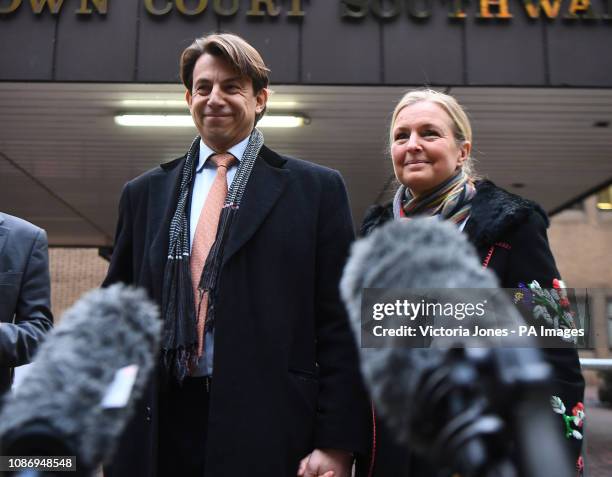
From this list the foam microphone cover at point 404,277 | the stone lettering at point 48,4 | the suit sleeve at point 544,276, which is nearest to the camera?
the foam microphone cover at point 404,277

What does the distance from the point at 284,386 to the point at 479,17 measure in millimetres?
5849

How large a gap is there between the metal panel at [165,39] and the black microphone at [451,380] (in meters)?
6.34

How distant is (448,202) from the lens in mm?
2166

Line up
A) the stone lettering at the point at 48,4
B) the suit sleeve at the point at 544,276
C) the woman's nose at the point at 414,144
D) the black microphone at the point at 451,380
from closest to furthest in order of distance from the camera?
the black microphone at the point at 451,380
the suit sleeve at the point at 544,276
the woman's nose at the point at 414,144
the stone lettering at the point at 48,4

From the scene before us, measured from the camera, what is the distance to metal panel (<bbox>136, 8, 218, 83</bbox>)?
264 inches

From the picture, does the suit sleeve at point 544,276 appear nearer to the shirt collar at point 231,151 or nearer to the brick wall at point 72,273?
the shirt collar at point 231,151

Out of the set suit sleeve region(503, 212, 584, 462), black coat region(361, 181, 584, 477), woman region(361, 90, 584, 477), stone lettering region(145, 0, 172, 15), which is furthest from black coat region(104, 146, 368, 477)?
stone lettering region(145, 0, 172, 15)

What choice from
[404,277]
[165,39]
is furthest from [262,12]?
[404,277]

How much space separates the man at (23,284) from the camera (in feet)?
8.30

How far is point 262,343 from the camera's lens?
201 cm

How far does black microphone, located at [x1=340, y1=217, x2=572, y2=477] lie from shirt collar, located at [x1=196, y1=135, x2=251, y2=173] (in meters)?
1.51

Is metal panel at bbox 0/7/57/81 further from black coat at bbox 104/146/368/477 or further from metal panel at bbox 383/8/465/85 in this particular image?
black coat at bbox 104/146/368/477

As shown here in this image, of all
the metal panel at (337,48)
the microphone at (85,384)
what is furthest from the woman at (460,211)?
the metal panel at (337,48)

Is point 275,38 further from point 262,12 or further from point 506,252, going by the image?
point 506,252
